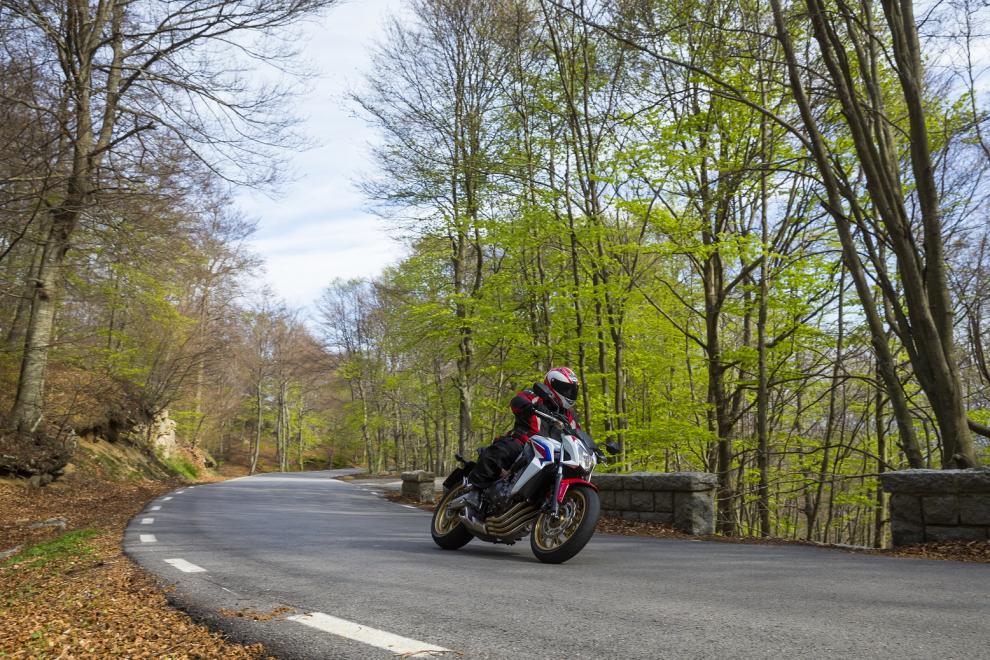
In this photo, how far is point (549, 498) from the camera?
589 centimetres

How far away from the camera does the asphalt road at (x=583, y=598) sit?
3188 millimetres

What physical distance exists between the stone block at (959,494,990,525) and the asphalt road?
106 centimetres

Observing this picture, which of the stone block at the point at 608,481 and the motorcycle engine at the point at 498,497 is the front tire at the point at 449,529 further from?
the stone block at the point at 608,481

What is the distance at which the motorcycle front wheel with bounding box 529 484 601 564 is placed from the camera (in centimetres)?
569

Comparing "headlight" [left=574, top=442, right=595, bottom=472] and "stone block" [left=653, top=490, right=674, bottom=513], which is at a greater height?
"headlight" [left=574, top=442, right=595, bottom=472]

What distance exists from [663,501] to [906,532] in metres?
3.01

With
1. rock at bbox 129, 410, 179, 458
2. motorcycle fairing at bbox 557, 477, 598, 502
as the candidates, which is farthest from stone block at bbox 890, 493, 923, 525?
rock at bbox 129, 410, 179, 458

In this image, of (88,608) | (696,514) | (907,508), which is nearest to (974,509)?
(907,508)

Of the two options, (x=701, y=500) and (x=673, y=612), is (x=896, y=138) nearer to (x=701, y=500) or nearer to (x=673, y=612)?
(x=701, y=500)

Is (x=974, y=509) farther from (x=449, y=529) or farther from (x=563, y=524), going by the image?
(x=449, y=529)

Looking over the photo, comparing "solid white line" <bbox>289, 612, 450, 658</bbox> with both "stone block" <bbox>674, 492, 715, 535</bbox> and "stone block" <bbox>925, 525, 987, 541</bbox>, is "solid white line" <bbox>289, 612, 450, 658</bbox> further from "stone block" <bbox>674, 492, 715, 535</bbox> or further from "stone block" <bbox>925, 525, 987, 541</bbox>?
"stone block" <bbox>674, 492, 715, 535</bbox>

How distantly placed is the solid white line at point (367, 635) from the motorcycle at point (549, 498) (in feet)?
7.92

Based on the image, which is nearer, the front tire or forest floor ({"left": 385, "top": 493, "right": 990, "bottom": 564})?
forest floor ({"left": 385, "top": 493, "right": 990, "bottom": 564})

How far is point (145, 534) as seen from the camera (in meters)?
8.21
